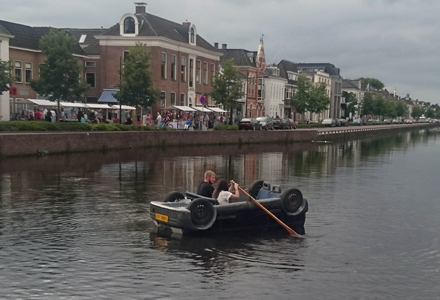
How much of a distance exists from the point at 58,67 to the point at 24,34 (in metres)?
10.9

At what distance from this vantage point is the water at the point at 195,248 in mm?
12133

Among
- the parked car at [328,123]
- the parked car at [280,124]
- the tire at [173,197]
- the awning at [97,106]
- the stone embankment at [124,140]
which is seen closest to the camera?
the tire at [173,197]

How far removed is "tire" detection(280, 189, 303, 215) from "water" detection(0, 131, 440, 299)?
0.67m

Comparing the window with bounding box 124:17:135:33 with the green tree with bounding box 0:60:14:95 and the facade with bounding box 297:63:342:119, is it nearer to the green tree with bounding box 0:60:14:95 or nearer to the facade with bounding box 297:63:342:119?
the green tree with bounding box 0:60:14:95

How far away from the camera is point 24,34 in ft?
193

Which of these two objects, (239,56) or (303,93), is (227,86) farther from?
(303,93)

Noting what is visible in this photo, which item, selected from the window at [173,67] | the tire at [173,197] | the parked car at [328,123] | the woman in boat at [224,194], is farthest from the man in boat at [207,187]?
the parked car at [328,123]

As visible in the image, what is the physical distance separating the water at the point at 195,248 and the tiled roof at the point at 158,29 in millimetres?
36975

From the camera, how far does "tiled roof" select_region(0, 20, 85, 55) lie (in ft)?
186

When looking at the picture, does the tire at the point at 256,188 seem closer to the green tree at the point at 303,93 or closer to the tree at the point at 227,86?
the tree at the point at 227,86

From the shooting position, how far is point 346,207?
2216 cm

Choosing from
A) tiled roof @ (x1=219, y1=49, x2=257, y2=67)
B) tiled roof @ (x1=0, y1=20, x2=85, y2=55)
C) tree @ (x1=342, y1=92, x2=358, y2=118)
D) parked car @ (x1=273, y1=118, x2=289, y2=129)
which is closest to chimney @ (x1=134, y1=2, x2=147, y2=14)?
tiled roof @ (x1=0, y1=20, x2=85, y2=55)

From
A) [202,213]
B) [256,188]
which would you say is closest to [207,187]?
[202,213]

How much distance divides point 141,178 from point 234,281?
661 inches
